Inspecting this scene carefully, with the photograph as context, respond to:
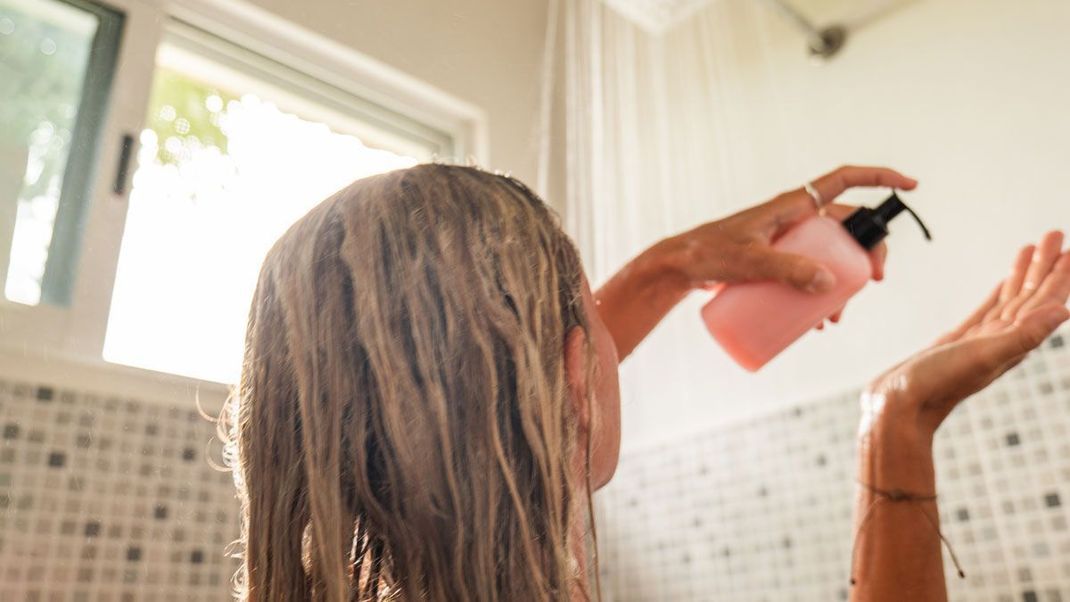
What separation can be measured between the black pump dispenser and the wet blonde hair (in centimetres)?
34

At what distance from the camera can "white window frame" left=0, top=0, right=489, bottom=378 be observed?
0.71m

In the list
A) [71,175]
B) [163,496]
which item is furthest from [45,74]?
[163,496]

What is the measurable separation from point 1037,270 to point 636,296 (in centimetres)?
37

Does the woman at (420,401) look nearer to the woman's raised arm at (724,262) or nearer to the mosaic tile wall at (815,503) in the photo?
the woman's raised arm at (724,262)

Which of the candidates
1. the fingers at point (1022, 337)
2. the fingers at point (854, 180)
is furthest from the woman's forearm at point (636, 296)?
the fingers at point (1022, 337)

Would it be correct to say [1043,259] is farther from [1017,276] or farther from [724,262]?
[724,262]

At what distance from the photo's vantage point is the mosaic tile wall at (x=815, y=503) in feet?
2.94

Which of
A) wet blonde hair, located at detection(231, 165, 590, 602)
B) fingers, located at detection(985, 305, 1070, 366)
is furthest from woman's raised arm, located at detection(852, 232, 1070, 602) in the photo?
wet blonde hair, located at detection(231, 165, 590, 602)

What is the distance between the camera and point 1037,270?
2.72 feet

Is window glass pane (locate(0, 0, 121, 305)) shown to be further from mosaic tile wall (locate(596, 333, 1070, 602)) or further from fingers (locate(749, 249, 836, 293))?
mosaic tile wall (locate(596, 333, 1070, 602))

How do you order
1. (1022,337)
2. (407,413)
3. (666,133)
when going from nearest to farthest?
(407,413) < (1022,337) < (666,133)

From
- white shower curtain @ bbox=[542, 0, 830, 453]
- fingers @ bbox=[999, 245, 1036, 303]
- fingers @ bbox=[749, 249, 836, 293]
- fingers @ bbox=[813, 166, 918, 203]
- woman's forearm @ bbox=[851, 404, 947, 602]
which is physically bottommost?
woman's forearm @ bbox=[851, 404, 947, 602]

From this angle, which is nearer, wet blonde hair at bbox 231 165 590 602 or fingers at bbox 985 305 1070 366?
wet blonde hair at bbox 231 165 590 602

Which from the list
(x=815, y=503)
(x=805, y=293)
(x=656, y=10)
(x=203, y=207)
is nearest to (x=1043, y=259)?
(x=805, y=293)
